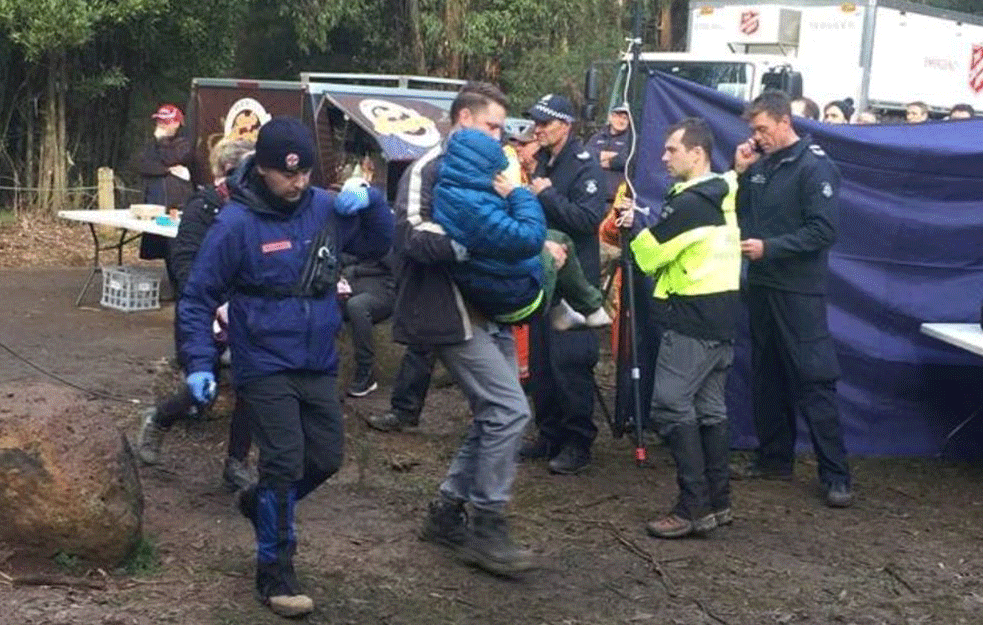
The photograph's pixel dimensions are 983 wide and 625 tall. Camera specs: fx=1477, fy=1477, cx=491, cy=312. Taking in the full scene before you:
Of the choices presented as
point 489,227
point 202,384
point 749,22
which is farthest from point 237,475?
point 749,22

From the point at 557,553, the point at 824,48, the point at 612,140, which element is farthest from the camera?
the point at 824,48

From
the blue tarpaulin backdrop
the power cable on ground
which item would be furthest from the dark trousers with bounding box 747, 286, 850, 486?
the power cable on ground

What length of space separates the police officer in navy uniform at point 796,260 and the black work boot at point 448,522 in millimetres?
1983

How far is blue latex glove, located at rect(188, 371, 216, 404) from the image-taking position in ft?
16.8

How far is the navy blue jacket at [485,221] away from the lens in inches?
223

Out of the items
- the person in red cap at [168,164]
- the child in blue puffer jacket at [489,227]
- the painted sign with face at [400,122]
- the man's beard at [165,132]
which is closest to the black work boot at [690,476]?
the child in blue puffer jacket at [489,227]

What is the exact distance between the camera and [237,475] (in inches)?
261

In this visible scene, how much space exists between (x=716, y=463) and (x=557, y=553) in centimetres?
94

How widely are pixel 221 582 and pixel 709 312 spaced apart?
248 centimetres

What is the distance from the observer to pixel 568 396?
296 inches

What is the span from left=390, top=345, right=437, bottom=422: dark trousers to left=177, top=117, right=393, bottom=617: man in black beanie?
2.83 metres

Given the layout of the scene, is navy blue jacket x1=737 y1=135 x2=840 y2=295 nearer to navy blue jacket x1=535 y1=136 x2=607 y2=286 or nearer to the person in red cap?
navy blue jacket x1=535 y1=136 x2=607 y2=286

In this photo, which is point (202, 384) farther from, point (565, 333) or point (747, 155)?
point (747, 155)

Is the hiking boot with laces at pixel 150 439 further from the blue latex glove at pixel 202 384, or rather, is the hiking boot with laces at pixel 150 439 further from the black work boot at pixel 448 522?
the blue latex glove at pixel 202 384
